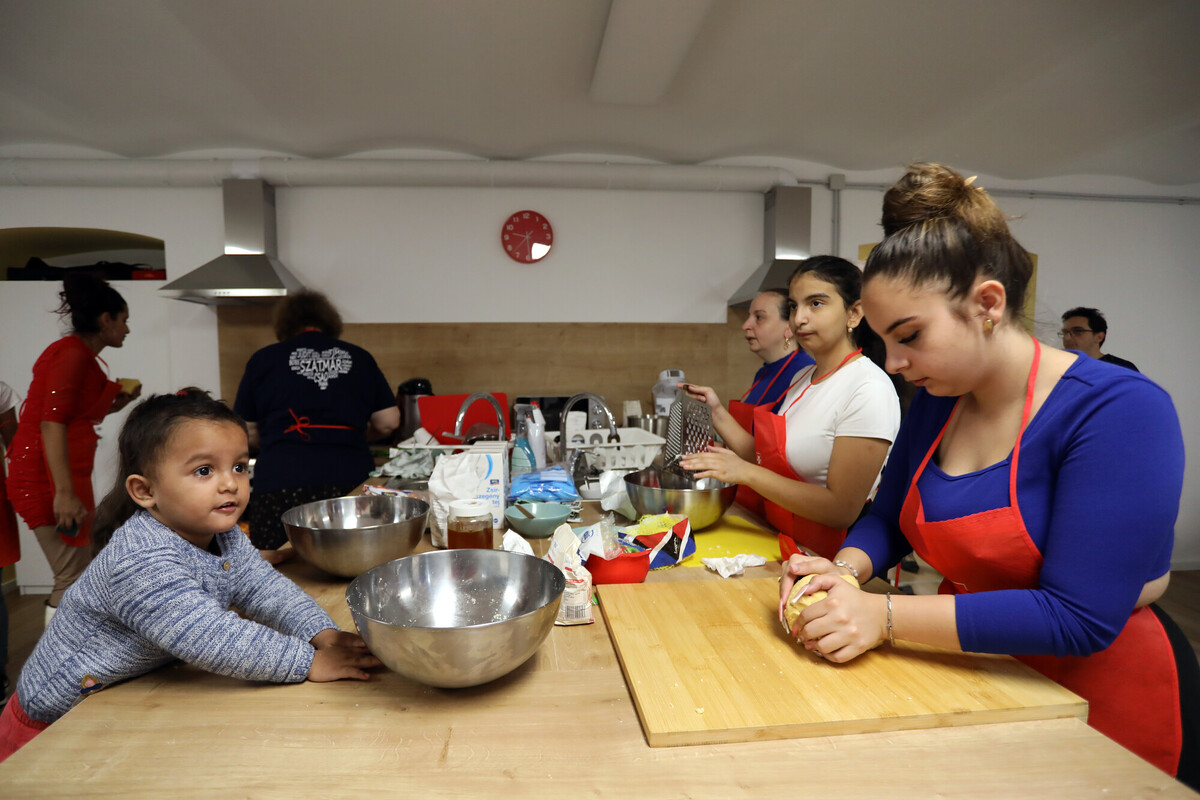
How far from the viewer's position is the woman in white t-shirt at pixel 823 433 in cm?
161

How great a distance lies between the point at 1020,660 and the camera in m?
1.04

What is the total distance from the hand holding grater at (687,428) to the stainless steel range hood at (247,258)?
280 cm

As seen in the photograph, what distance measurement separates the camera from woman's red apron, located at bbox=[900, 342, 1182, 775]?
963 millimetres

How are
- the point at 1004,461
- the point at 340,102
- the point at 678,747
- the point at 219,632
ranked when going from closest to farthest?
the point at 678,747 < the point at 219,632 < the point at 1004,461 < the point at 340,102

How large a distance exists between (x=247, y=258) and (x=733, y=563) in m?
4.03

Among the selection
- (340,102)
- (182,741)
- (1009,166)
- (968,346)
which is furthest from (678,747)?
(1009,166)

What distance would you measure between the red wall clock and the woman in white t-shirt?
114 inches

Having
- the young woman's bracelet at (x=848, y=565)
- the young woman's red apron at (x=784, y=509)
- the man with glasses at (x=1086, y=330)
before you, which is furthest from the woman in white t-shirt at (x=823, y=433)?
the man with glasses at (x=1086, y=330)

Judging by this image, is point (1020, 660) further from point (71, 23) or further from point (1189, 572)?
point (1189, 572)

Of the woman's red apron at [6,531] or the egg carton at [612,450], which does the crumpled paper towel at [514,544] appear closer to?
the egg carton at [612,450]

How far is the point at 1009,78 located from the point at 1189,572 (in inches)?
158

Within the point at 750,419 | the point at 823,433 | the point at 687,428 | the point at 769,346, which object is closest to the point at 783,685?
the point at 823,433

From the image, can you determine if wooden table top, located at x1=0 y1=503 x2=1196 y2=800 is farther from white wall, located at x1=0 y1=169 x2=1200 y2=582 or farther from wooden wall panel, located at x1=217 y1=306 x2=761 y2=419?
white wall, located at x1=0 y1=169 x2=1200 y2=582

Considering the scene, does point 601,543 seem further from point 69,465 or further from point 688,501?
point 69,465
